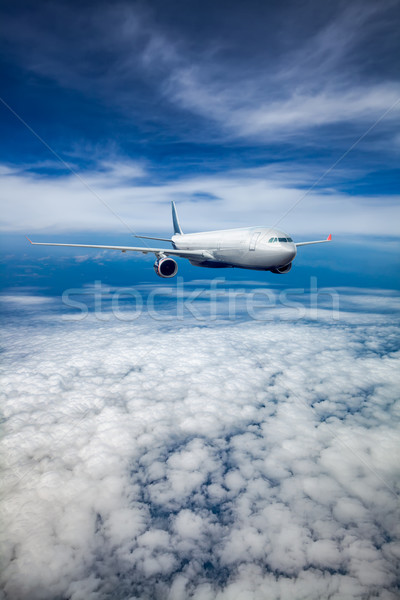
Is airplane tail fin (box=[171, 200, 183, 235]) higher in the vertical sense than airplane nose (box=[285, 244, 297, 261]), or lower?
higher

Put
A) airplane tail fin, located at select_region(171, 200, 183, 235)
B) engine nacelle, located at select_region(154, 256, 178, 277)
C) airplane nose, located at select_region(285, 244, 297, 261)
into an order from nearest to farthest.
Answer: airplane nose, located at select_region(285, 244, 297, 261) < engine nacelle, located at select_region(154, 256, 178, 277) < airplane tail fin, located at select_region(171, 200, 183, 235)

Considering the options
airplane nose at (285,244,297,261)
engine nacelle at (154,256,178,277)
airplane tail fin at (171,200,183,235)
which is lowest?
engine nacelle at (154,256,178,277)

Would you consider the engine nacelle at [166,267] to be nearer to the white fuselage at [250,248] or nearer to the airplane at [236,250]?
the airplane at [236,250]

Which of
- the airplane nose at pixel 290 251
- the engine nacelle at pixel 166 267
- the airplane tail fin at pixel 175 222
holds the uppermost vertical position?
the airplane tail fin at pixel 175 222

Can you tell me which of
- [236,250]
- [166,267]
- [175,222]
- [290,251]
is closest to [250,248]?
A: [236,250]

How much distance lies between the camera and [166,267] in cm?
3672

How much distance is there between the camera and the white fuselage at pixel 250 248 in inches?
1190

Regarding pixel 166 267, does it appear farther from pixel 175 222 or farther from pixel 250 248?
pixel 175 222

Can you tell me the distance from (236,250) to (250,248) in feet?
8.06

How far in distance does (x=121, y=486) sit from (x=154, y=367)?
56828 millimetres

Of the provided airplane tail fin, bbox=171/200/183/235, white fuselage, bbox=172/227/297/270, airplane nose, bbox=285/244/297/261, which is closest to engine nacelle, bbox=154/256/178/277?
white fuselage, bbox=172/227/297/270

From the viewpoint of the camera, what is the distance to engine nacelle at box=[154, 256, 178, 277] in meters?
36.2

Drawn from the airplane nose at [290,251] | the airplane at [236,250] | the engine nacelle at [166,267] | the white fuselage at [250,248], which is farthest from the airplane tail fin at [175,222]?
the airplane nose at [290,251]

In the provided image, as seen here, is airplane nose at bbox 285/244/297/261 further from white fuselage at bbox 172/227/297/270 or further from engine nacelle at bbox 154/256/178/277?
engine nacelle at bbox 154/256/178/277
